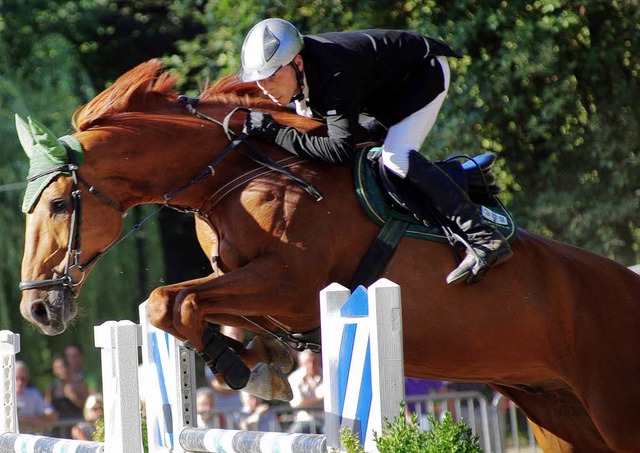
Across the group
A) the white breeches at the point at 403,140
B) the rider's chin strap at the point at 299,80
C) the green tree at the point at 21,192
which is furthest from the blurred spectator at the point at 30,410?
the white breeches at the point at 403,140

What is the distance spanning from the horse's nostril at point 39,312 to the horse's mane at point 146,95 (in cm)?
87

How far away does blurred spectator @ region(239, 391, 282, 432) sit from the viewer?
785 centimetres

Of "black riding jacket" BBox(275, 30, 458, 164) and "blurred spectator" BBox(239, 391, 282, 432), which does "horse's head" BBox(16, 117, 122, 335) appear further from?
"blurred spectator" BBox(239, 391, 282, 432)

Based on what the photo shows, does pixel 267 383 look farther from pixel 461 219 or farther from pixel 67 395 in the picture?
pixel 67 395

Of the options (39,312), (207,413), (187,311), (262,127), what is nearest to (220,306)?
(187,311)

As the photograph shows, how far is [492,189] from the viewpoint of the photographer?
4.86 metres

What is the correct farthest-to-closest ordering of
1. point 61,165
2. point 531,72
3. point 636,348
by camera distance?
point 531,72 < point 636,348 < point 61,165

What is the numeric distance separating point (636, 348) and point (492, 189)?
1086 mm

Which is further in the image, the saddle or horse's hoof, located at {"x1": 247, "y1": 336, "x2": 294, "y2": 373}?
horse's hoof, located at {"x1": 247, "y1": 336, "x2": 294, "y2": 373}

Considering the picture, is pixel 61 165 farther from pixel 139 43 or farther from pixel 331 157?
pixel 139 43

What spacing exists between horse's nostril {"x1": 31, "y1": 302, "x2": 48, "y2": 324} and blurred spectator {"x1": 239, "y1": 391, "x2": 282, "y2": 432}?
3746 millimetres

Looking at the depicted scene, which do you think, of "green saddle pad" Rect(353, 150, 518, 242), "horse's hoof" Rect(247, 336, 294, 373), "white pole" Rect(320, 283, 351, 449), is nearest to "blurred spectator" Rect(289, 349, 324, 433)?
"horse's hoof" Rect(247, 336, 294, 373)

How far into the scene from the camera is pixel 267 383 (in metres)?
4.35

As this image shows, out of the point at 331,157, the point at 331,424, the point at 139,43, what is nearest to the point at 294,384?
the point at 331,157
